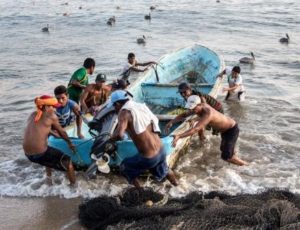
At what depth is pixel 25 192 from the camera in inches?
302

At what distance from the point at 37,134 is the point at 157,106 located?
4.62 metres

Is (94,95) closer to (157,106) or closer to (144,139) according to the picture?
(157,106)

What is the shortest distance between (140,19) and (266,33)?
29.6 feet

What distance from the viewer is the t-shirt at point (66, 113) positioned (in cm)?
812

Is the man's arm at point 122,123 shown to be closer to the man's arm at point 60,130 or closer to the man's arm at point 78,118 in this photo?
the man's arm at point 60,130

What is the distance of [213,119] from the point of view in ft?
25.3

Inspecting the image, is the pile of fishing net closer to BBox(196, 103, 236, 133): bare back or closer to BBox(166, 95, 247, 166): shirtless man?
BBox(166, 95, 247, 166): shirtless man

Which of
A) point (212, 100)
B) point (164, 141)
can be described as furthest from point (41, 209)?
point (212, 100)

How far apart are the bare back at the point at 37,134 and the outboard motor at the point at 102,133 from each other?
0.77 m

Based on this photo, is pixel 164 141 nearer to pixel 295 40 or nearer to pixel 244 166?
pixel 244 166

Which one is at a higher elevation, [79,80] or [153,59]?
[79,80]

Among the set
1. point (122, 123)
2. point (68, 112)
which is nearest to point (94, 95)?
point (68, 112)

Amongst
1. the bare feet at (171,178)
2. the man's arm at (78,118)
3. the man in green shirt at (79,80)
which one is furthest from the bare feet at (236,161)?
the man in green shirt at (79,80)

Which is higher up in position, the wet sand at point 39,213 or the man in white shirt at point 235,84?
the man in white shirt at point 235,84
